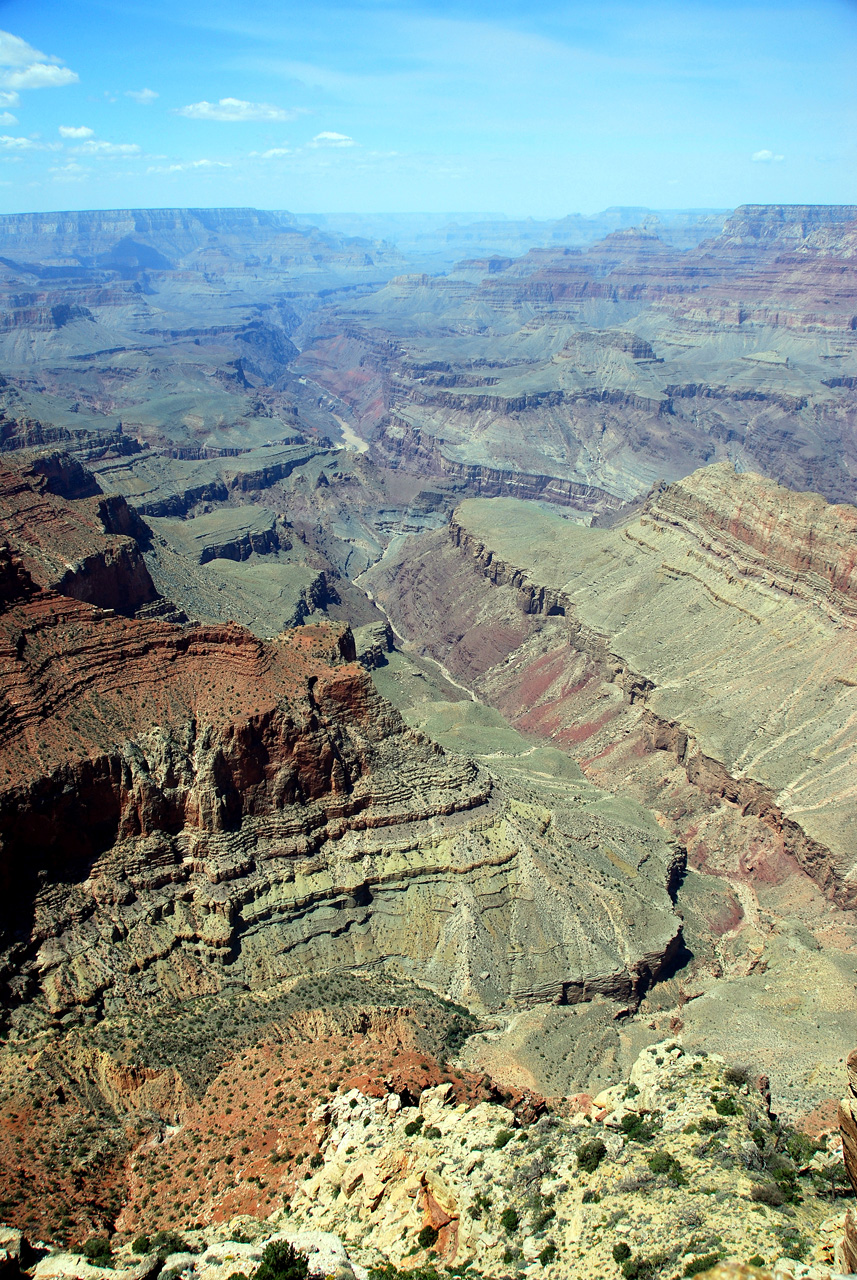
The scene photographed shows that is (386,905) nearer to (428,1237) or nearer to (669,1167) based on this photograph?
(428,1237)

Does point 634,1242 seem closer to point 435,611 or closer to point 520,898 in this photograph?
point 520,898

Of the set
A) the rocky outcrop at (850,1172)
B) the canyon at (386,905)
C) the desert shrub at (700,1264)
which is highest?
the rocky outcrop at (850,1172)

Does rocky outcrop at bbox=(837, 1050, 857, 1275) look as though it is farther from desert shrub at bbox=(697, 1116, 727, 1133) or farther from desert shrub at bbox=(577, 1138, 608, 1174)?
desert shrub at bbox=(577, 1138, 608, 1174)

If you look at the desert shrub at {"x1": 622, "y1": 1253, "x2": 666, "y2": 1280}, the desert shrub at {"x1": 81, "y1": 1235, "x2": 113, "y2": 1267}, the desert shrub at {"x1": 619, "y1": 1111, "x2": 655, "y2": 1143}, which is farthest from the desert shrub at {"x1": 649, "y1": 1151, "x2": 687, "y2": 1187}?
the desert shrub at {"x1": 81, "y1": 1235, "x2": 113, "y2": 1267}

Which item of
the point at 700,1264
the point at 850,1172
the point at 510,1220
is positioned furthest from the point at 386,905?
the point at 850,1172

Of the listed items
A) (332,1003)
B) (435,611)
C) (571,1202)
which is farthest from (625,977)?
(435,611)

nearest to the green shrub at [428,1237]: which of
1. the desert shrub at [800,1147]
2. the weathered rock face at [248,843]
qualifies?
the desert shrub at [800,1147]

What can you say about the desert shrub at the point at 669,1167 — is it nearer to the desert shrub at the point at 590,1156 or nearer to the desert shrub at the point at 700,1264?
the desert shrub at the point at 590,1156
